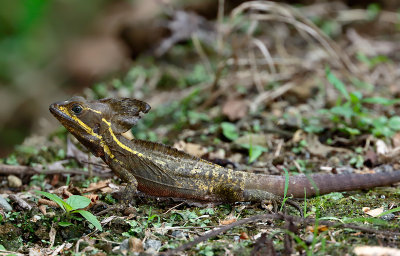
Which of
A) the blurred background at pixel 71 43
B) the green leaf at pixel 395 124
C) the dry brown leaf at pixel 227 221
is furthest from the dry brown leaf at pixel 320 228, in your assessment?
the blurred background at pixel 71 43

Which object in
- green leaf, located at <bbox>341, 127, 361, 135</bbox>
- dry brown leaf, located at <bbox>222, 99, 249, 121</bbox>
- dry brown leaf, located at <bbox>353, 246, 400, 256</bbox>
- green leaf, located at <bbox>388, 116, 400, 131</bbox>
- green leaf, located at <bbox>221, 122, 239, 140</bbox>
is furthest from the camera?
dry brown leaf, located at <bbox>222, 99, 249, 121</bbox>

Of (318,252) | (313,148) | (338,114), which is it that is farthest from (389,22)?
(318,252)

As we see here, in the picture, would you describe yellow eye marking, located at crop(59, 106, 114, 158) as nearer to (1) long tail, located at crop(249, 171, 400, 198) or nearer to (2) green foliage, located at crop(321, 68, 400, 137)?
(1) long tail, located at crop(249, 171, 400, 198)

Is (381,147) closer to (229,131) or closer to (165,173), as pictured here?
(229,131)

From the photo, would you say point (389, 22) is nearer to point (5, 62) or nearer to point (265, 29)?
point (265, 29)

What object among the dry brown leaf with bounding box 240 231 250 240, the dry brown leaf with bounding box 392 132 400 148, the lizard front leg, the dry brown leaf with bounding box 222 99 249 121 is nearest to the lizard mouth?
the lizard front leg

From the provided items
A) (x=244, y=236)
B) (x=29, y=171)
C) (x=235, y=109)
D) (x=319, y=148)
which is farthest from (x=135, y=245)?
(x=235, y=109)

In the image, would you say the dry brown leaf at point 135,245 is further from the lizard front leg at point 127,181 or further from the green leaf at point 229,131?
the green leaf at point 229,131
